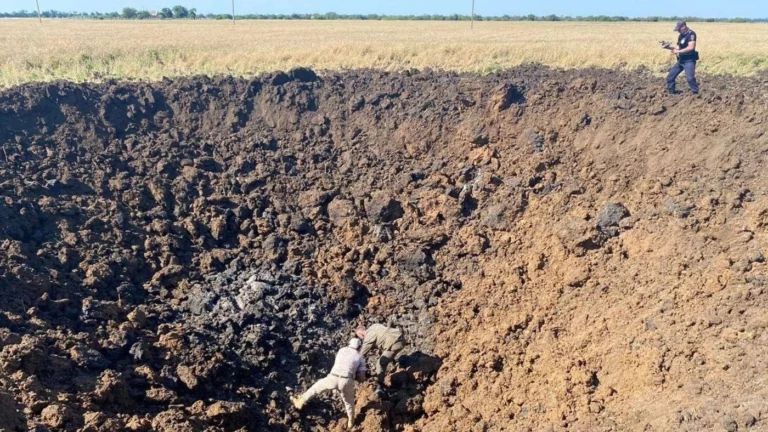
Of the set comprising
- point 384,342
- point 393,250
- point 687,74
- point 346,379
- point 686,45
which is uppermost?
point 686,45

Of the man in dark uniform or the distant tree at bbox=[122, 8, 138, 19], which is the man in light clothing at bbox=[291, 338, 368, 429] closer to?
the man in dark uniform

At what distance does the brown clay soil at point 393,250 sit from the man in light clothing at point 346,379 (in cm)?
27

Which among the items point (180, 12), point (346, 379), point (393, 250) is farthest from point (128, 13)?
point (346, 379)

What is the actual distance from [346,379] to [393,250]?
9.90 feet

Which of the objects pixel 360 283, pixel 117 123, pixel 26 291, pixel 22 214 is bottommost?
pixel 360 283

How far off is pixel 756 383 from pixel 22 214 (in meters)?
9.11

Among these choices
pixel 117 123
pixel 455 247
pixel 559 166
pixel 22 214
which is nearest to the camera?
pixel 22 214

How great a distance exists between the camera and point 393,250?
855 cm

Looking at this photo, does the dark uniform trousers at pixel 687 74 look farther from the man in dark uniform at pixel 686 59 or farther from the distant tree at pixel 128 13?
the distant tree at pixel 128 13

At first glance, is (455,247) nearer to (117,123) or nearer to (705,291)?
(705,291)

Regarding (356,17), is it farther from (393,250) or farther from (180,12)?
(393,250)

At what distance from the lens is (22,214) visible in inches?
312

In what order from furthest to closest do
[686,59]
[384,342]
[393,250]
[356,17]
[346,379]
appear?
[356,17], [686,59], [393,250], [384,342], [346,379]

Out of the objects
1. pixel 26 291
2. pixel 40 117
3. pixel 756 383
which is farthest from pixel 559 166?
pixel 40 117
